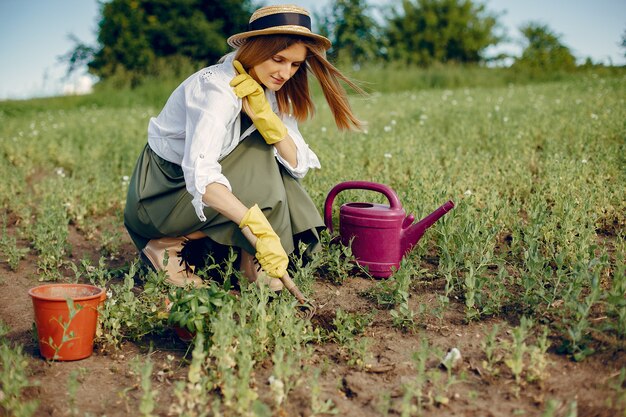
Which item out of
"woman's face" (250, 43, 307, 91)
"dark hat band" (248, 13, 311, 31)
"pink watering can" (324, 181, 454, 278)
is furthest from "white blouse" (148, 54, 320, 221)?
"pink watering can" (324, 181, 454, 278)

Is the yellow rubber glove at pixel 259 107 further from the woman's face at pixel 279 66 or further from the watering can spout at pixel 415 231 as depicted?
the watering can spout at pixel 415 231

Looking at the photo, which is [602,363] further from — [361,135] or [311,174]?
[361,135]

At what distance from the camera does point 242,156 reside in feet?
10.2

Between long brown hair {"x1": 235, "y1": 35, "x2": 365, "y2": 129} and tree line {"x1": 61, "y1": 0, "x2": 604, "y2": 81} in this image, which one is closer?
long brown hair {"x1": 235, "y1": 35, "x2": 365, "y2": 129}

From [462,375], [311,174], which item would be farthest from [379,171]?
[462,375]

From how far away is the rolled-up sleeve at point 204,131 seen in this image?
267 centimetres

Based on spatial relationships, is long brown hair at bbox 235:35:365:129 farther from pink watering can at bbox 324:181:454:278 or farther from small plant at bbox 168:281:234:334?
small plant at bbox 168:281:234:334

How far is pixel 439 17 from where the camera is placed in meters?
→ 31.1

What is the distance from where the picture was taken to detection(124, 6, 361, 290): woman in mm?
2699

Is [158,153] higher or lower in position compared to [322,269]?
higher

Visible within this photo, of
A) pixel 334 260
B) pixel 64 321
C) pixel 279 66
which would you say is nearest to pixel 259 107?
pixel 279 66

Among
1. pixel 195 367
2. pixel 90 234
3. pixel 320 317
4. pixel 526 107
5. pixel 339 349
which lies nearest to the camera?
pixel 195 367

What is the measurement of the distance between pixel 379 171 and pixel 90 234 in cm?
214

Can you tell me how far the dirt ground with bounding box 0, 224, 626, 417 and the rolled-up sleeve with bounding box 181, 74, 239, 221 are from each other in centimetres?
69
